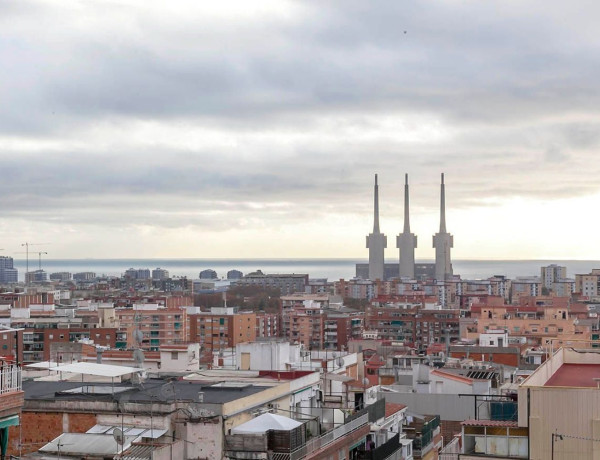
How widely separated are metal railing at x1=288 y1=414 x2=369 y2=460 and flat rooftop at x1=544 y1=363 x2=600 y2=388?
13.4 ft

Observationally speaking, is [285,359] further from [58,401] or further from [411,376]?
[58,401]

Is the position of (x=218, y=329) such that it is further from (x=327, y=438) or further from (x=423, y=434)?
(x=327, y=438)

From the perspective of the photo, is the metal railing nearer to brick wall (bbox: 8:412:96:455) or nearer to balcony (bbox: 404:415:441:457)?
brick wall (bbox: 8:412:96:455)

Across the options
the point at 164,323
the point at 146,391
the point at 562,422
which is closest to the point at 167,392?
the point at 146,391

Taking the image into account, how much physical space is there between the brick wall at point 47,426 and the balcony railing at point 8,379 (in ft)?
23.1

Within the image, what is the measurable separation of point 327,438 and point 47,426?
478 cm

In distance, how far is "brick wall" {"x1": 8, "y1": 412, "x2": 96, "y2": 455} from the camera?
18578 millimetres

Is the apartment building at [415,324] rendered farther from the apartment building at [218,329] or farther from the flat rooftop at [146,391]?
the flat rooftop at [146,391]

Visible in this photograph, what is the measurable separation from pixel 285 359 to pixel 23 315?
4634 cm

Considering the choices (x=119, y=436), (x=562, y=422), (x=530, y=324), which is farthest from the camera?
(x=530, y=324)

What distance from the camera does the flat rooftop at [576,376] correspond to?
1670 cm

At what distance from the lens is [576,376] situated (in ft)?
59.2

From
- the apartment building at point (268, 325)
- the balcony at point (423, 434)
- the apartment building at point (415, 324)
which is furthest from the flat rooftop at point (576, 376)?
the apartment building at point (268, 325)

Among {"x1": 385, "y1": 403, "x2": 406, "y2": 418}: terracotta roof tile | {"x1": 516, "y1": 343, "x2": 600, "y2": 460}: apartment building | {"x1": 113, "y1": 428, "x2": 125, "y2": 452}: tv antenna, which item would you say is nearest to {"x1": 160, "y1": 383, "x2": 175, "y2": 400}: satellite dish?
{"x1": 113, "y1": 428, "x2": 125, "y2": 452}: tv antenna
